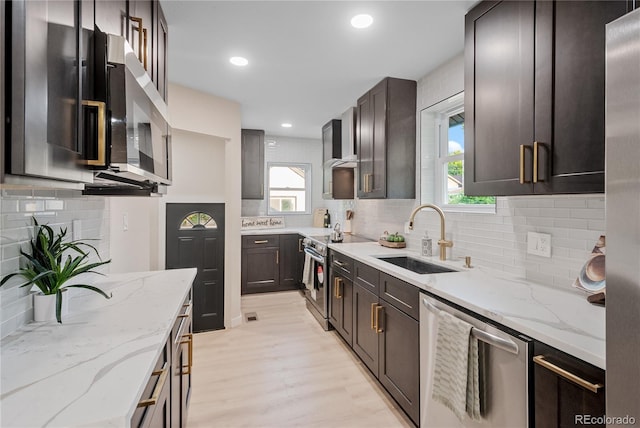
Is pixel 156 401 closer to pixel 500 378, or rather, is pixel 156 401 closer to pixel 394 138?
pixel 500 378

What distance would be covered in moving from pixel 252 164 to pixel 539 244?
12.5 feet

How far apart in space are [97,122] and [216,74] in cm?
220

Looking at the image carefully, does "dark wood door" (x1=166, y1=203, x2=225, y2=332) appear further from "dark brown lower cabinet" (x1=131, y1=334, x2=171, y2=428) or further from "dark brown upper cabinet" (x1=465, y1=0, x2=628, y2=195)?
"dark brown upper cabinet" (x1=465, y1=0, x2=628, y2=195)

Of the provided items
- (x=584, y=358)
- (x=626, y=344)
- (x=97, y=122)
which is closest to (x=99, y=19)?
(x=97, y=122)

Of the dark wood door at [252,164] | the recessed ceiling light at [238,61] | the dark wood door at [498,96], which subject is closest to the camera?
the dark wood door at [498,96]

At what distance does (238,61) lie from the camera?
8.36ft

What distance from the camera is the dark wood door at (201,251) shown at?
318 centimetres

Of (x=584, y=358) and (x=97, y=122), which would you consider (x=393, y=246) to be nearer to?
(x=584, y=358)

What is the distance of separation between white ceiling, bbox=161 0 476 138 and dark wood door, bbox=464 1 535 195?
0.87ft

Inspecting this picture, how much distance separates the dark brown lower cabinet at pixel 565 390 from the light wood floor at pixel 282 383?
3.62 feet

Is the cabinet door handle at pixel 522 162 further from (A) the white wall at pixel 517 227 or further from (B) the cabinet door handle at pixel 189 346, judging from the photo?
(B) the cabinet door handle at pixel 189 346

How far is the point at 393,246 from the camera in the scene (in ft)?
9.89

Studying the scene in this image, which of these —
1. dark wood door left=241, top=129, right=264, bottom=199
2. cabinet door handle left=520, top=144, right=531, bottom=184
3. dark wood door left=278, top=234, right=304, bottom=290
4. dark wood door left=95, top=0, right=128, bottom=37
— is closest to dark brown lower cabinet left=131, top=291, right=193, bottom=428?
dark wood door left=95, top=0, right=128, bottom=37

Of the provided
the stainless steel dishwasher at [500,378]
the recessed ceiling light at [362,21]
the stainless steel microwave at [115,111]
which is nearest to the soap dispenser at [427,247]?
the stainless steel dishwasher at [500,378]
